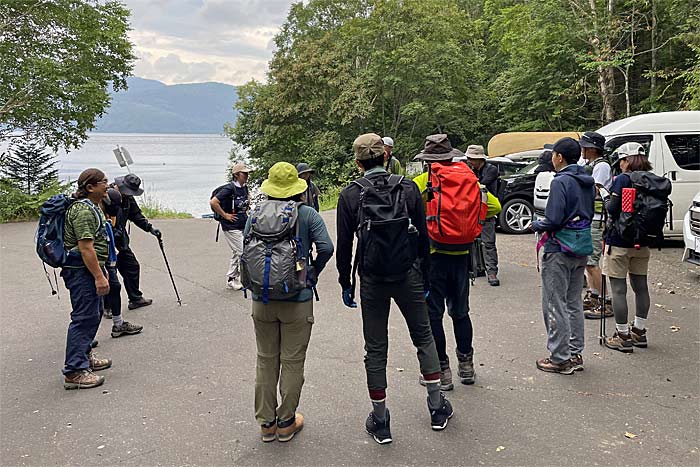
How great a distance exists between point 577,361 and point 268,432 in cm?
269

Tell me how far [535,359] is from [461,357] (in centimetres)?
95

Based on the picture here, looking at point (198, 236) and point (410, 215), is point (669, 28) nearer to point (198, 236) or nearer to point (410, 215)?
point (198, 236)

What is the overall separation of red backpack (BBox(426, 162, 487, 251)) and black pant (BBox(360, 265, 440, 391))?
478mm

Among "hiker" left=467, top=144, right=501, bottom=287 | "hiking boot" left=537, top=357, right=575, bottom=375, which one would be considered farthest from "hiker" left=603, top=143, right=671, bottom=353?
"hiker" left=467, top=144, right=501, bottom=287

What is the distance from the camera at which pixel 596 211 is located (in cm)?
612

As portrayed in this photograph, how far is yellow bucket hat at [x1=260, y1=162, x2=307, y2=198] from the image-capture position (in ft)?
12.4

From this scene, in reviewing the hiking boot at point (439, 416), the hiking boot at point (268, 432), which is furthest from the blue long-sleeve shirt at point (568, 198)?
the hiking boot at point (268, 432)

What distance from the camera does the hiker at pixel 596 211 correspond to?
19.0 ft

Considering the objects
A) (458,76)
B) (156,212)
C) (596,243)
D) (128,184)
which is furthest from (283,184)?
(458,76)

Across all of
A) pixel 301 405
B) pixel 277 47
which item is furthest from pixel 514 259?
pixel 277 47

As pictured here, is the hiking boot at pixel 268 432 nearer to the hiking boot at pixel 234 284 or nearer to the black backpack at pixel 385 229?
the black backpack at pixel 385 229

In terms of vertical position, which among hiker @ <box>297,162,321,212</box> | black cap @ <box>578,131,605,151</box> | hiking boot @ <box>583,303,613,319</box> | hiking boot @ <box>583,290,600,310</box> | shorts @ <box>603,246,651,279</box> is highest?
black cap @ <box>578,131,605,151</box>

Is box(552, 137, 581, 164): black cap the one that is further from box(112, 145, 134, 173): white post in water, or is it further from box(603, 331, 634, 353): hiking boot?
box(112, 145, 134, 173): white post in water

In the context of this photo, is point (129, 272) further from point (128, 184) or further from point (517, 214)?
point (517, 214)
